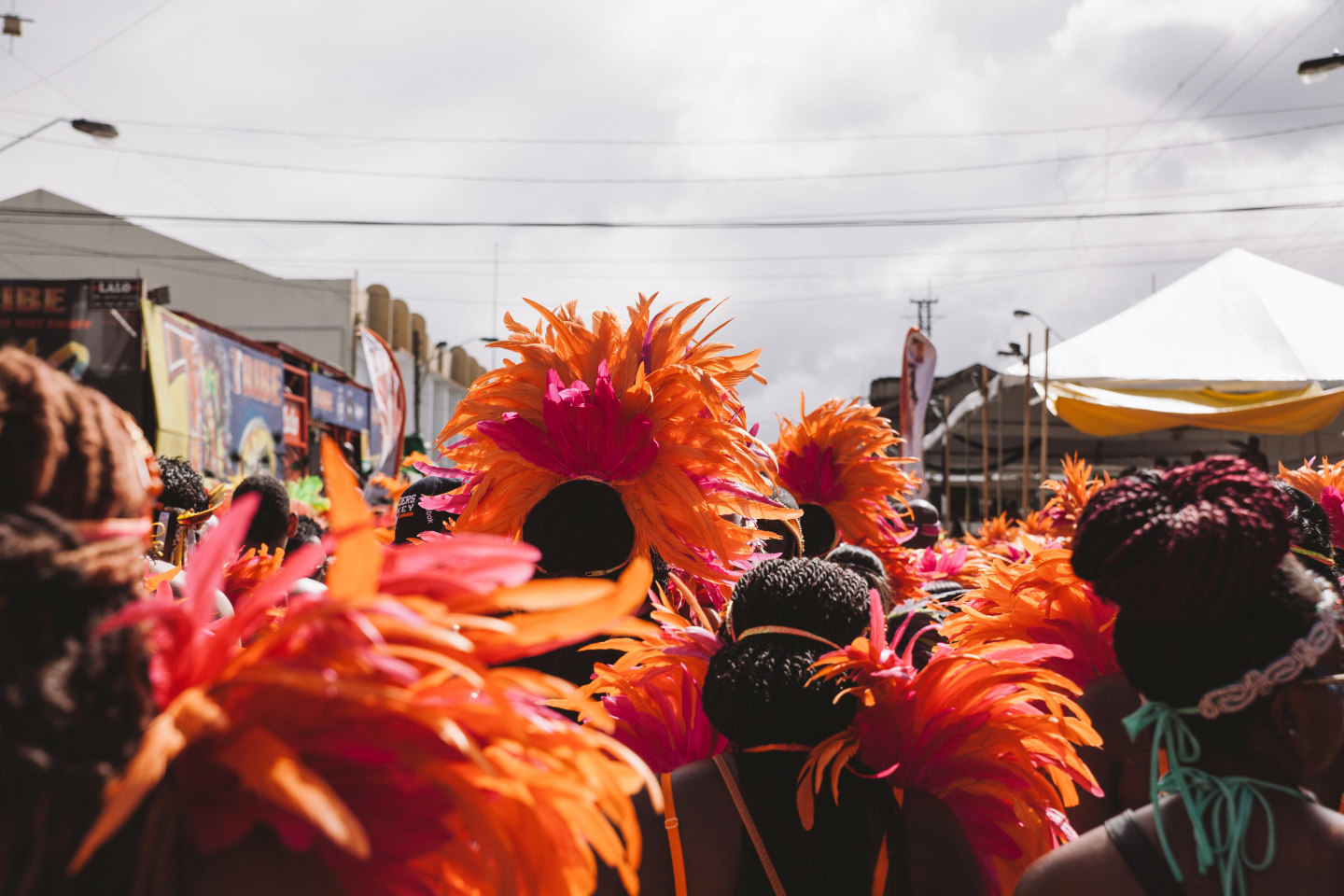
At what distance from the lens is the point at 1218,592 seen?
1471 mm

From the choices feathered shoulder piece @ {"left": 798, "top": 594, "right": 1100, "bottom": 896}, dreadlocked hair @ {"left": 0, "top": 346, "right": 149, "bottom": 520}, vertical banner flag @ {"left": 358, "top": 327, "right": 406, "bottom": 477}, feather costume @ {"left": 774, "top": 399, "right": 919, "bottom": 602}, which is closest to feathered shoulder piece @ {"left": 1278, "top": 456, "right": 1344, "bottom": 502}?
feather costume @ {"left": 774, "top": 399, "right": 919, "bottom": 602}

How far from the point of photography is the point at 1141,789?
7.53ft

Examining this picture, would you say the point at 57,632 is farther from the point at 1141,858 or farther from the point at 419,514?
the point at 419,514

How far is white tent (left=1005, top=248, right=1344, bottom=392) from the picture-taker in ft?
33.4

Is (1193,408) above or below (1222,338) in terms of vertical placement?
below

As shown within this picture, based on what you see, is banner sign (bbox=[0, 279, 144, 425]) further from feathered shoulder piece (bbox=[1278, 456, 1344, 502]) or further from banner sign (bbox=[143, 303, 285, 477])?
feathered shoulder piece (bbox=[1278, 456, 1344, 502])

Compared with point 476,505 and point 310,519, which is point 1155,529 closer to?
point 476,505

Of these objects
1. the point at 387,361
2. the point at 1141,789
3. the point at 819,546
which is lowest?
the point at 1141,789

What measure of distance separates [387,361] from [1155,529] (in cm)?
1106

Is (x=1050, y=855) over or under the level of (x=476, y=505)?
under

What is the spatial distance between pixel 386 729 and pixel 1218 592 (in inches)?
45.1

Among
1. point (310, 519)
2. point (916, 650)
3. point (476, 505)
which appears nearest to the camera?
point (476, 505)

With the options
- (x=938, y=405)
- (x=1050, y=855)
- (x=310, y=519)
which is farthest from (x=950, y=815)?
(x=938, y=405)

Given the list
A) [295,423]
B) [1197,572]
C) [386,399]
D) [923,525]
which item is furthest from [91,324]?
[1197,572]
